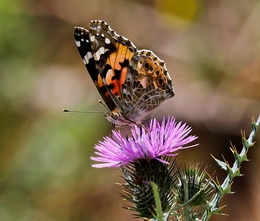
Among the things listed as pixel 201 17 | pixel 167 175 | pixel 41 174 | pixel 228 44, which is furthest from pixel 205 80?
pixel 167 175

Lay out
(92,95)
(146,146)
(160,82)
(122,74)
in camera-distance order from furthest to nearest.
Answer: (92,95)
(122,74)
(160,82)
(146,146)

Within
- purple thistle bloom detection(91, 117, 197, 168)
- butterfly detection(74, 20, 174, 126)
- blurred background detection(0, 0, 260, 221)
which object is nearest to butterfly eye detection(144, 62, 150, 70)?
butterfly detection(74, 20, 174, 126)

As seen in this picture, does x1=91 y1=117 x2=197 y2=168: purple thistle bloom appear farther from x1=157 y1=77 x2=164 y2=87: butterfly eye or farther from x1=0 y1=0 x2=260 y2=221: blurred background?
x1=0 y1=0 x2=260 y2=221: blurred background

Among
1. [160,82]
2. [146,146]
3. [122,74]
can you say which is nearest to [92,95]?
[122,74]

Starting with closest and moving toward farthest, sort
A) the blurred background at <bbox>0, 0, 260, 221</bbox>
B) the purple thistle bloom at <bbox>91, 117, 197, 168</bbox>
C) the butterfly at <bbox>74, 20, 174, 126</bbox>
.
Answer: the purple thistle bloom at <bbox>91, 117, 197, 168</bbox> → the butterfly at <bbox>74, 20, 174, 126</bbox> → the blurred background at <bbox>0, 0, 260, 221</bbox>

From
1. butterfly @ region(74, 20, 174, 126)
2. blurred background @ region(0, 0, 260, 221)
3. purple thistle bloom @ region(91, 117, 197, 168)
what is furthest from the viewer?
blurred background @ region(0, 0, 260, 221)

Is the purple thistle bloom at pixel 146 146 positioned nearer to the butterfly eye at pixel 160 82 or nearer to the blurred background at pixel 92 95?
the butterfly eye at pixel 160 82

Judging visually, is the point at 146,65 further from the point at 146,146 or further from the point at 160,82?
the point at 146,146

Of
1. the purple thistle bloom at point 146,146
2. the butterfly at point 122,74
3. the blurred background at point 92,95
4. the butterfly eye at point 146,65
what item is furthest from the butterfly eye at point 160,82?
the blurred background at point 92,95
